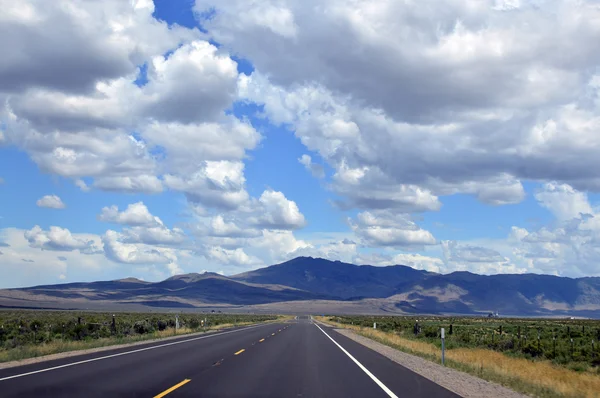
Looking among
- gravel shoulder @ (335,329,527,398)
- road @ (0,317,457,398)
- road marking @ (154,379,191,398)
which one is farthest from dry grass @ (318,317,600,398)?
road marking @ (154,379,191,398)

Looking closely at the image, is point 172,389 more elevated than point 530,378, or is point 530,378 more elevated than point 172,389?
point 172,389

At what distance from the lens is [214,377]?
1720 centimetres

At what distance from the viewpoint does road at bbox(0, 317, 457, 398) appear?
14427mm

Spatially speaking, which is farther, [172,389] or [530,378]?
[530,378]

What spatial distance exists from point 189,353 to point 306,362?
5466 millimetres

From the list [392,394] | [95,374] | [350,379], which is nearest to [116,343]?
[95,374]

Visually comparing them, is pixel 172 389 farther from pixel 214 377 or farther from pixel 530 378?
pixel 530 378

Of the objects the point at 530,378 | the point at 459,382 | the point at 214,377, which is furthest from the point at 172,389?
the point at 530,378

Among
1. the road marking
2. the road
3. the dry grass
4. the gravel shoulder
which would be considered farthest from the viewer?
the dry grass

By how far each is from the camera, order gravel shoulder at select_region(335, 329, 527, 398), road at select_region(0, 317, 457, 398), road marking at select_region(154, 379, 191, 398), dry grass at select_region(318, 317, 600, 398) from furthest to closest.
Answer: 1. dry grass at select_region(318, 317, 600, 398)
2. gravel shoulder at select_region(335, 329, 527, 398)
3. road at select_region(0, 317, 457, 398)
4. road marking at select_region(154, 379, 191, 398)

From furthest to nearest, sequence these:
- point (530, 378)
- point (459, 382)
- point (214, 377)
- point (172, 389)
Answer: point (530, 378), point (459, 382), point (214, 377), point (172, 389)

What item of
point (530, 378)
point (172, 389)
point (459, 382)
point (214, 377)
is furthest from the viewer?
point (530, 378)

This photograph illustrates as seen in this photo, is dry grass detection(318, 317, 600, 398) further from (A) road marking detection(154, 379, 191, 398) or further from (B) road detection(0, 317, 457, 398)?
(A) road marking detection(154, 379, 191, 398)

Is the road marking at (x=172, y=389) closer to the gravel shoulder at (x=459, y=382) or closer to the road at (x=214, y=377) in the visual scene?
the road at (x=214, y=377)
